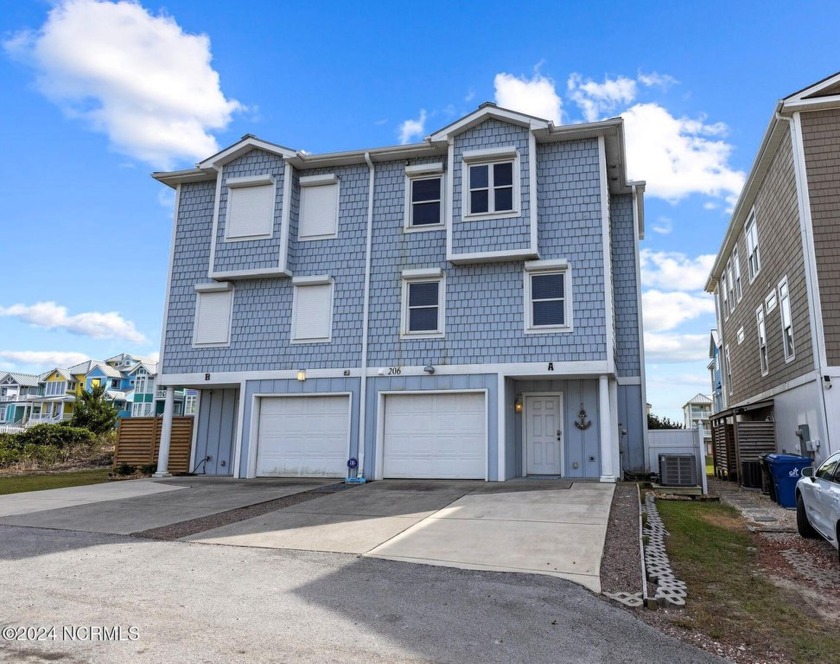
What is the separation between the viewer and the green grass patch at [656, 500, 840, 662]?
394 cm

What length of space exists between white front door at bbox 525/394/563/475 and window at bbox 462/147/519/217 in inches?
176

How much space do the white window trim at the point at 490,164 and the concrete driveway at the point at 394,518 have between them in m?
5.87

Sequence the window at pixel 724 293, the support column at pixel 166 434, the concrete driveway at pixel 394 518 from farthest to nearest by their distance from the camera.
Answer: the window at pixel 724 293 < the support column at pixel 166 434 < the concrete driveway at pixel 394 518

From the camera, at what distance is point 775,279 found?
14.3m

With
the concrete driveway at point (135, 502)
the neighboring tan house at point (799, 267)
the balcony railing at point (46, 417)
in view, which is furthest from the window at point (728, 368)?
the balcony railing at point (46, 417)

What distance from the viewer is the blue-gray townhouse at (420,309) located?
42.6ft

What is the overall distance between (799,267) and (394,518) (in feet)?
32.8

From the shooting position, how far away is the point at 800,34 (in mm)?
12375

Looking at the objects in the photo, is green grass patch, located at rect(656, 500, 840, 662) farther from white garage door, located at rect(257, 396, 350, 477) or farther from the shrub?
the shrub

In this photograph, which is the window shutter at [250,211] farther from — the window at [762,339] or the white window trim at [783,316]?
the window at [762,339]

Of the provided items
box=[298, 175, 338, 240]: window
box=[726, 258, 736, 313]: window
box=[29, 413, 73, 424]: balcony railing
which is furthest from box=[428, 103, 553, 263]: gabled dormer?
box=[29, 413, 73, 424]: balcony railing

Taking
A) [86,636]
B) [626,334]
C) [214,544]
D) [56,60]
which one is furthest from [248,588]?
[626,334]

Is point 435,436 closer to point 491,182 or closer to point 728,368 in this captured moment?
point 491,182

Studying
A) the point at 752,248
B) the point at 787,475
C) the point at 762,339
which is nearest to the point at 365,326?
the point at 787,475
